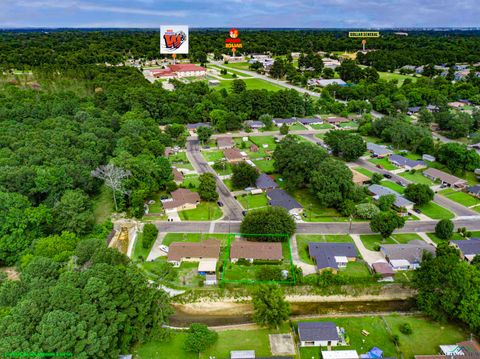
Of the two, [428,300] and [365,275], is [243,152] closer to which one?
[365,275]

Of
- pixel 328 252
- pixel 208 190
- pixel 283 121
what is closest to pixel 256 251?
pixel 328 252

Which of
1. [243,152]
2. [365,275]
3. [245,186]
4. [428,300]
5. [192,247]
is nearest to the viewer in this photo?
[428,300]

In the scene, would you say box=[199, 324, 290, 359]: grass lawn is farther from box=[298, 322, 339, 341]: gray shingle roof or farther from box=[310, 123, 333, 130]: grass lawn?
box=[310, 123, 333, 130]: grass lawn

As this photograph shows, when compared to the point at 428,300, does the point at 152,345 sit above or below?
below

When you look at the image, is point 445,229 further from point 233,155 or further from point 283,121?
point 283,121

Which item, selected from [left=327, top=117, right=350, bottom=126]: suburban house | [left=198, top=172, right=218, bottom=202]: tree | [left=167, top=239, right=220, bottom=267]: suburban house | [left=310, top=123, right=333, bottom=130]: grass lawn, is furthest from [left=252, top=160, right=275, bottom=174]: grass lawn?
[left=327, top=117, right=350, bottom=126]: suburban house

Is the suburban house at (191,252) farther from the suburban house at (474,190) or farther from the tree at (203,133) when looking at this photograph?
the suburban house at (474,190)

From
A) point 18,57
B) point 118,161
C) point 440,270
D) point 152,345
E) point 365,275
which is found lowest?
point 152,345

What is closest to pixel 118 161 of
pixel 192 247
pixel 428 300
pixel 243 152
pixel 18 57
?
pixel 192 247
